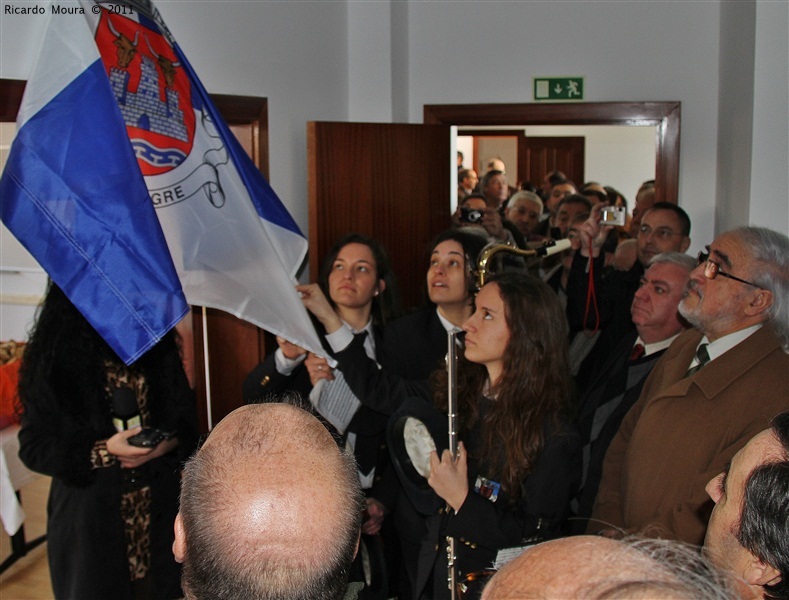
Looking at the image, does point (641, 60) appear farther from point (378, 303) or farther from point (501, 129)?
point (501, 129)

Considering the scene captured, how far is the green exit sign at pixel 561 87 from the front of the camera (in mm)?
4852

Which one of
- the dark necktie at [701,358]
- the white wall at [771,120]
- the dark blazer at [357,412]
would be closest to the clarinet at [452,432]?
the dark blazer at [357,412]

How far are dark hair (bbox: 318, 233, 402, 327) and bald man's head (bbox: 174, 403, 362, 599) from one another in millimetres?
2232

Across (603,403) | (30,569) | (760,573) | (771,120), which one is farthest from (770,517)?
(30,569)

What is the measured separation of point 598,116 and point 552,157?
5.84 metres

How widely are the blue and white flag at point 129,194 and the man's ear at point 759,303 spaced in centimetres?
128

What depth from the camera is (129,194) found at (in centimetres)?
201

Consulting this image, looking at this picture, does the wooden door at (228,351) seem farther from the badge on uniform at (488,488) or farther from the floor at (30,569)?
the badge on uniform at (488,488)

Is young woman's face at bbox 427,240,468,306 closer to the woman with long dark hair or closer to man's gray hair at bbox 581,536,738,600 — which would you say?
the woman with long dark hair

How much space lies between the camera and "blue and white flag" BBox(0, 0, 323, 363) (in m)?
1.98

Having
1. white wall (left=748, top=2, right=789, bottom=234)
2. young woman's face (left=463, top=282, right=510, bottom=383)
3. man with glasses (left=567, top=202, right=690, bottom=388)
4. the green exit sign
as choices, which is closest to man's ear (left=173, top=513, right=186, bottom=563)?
young woman's face (left=463, top=282, right=510, bottom=383)

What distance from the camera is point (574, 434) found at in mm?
2205

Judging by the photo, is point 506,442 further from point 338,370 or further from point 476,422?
point 338,370

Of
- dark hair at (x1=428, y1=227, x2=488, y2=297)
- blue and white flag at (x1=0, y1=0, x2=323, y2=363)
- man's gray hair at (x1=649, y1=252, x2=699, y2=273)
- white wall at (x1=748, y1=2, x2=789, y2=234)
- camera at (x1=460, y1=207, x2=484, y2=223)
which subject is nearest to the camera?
blue and white flag at (x1=0, y1=0, x2=323, y2=363)
